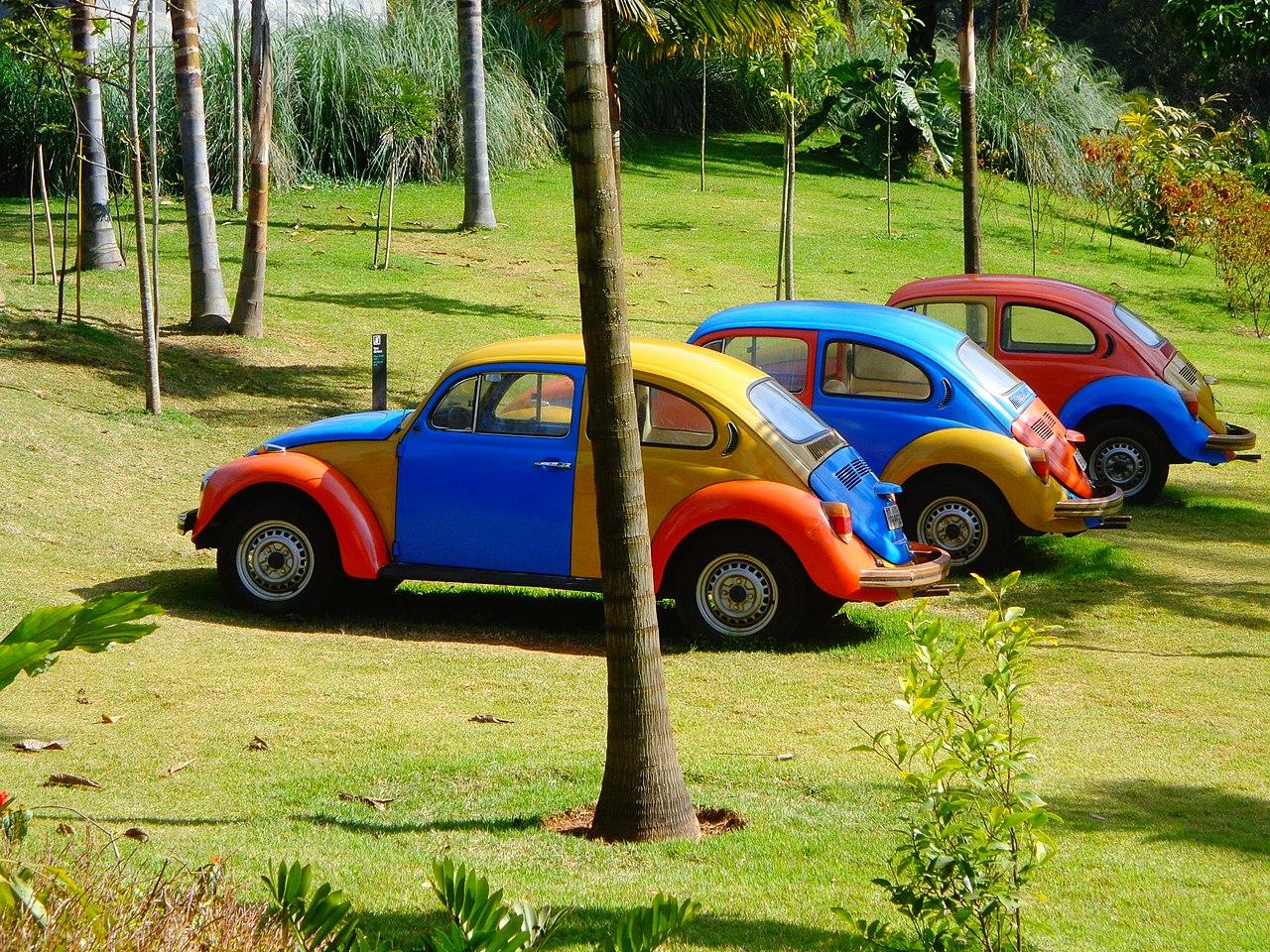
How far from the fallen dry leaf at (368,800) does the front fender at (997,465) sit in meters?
5.45

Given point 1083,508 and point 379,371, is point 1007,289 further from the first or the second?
point 379,371

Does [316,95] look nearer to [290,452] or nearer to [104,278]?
[104,278]

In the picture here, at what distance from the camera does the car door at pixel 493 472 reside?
8.92m

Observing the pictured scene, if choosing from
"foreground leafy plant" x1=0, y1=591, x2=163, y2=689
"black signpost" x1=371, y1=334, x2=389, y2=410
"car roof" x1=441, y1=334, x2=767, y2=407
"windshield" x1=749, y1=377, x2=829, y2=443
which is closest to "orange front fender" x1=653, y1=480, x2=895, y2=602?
"windshield" x1=749, y1=377, x2=829, y2=443

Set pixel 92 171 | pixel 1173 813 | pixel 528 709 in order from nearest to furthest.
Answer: pixel 1173 813, pixel 528 709, pixel 92 171

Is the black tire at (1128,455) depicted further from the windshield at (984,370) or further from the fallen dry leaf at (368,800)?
the fallen dry leaf at (368,800)

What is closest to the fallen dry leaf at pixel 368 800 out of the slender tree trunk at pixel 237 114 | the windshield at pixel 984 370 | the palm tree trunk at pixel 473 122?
the windshield at pixel 984 370

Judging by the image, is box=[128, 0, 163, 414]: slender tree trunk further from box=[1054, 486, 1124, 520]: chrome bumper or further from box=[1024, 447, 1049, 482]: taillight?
box=[1054, 486, 1124, 520]: chrome bumper

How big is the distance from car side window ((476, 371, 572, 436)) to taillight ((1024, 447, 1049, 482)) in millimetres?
3348

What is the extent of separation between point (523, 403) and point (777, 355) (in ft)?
9.09

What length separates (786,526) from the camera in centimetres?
853

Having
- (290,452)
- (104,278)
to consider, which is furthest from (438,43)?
(290,452)

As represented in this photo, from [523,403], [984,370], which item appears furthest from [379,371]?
[984,370]

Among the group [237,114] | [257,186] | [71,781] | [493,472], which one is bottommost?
[71,781]
